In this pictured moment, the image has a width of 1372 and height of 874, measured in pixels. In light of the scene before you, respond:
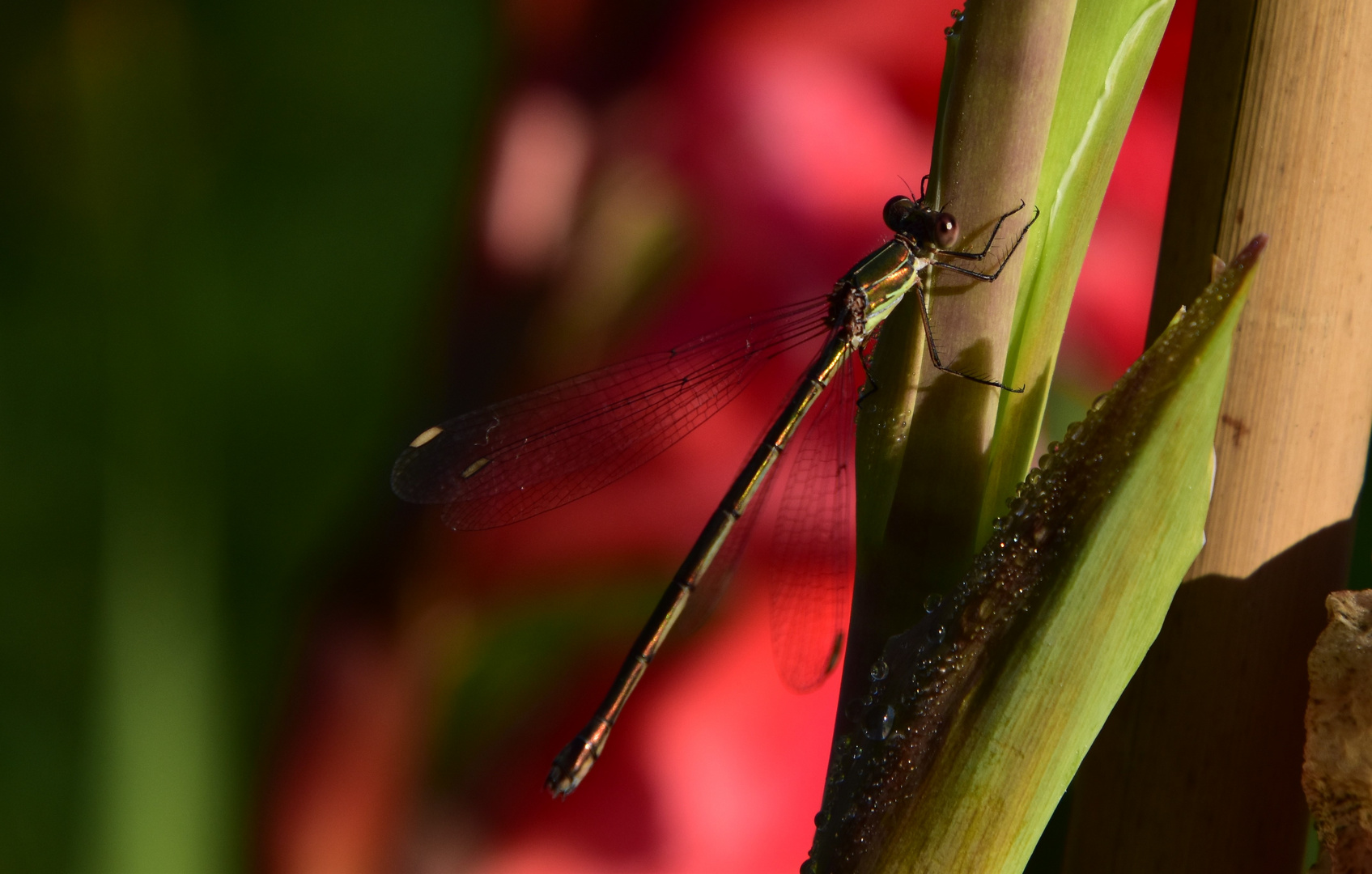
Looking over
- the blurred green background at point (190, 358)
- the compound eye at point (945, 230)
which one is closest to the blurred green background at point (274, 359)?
the blurred green background at point (190, 358)

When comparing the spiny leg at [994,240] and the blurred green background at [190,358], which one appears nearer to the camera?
the spiny leg at [994,240]

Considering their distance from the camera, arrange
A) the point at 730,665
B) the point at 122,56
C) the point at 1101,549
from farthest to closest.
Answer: the point at 730,665 → the point at 122,56 → the point at 1101,549

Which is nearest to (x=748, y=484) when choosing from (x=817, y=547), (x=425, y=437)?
(x=817, y=547)

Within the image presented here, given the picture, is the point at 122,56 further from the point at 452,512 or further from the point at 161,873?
the point at 161,873

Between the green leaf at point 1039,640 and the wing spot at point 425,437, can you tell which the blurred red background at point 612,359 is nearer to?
the wing spot at point 425,437

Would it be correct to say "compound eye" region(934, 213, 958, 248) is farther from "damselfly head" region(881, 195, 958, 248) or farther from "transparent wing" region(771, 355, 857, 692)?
"transparent wing" region(771, 355, 857, 692)

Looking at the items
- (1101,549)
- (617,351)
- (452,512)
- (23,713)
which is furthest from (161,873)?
(1101,549)

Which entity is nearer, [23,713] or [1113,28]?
[1113,28]
